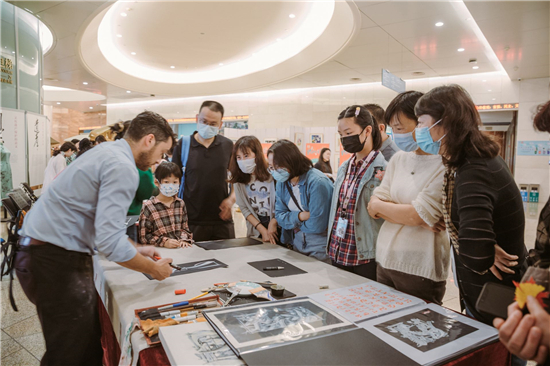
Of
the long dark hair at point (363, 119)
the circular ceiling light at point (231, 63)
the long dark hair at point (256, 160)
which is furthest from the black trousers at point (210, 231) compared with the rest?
Result: the circular ceiling light at point (231, 63)

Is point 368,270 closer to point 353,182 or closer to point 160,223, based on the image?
point 353,182

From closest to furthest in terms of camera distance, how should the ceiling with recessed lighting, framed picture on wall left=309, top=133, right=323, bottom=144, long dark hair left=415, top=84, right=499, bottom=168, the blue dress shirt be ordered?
long dark hair left=415, top=84, right=499, bottom=168 < the blue dress shirt < the ceiling with recessed lighting < framed picture on wall left=309, top=133, right=323, bottom=144

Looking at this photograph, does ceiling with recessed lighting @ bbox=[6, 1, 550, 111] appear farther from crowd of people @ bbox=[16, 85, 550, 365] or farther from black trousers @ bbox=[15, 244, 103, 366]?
black trousers @ bbox=[15, 244, 103, 366]

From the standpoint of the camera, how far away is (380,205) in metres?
1.59

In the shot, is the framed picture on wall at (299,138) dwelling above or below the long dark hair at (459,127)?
above

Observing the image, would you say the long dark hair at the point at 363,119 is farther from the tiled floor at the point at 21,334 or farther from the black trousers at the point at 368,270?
the tiled floor at the point at 21,334

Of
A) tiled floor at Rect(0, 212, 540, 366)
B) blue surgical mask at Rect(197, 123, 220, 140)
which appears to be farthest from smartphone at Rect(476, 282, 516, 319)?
tiled floor at Rect(0, 212, 540, 366)

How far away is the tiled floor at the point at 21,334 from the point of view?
2430 mm

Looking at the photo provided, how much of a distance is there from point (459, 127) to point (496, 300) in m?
0.65

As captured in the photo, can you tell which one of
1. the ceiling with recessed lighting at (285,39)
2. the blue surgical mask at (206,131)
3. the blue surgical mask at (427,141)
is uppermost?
the ceiling with recessed lighting at (285,39)

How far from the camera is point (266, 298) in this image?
4.53 ft

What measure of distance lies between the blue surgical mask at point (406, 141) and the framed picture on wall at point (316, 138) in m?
7.90

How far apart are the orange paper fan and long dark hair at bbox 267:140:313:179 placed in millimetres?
1566

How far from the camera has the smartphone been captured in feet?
2.59
